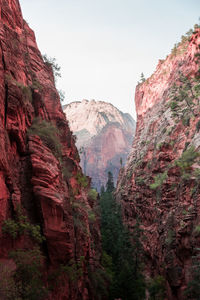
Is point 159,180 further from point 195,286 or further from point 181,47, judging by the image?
point 181,47

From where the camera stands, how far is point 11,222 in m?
10.9

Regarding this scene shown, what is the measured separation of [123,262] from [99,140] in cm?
9757

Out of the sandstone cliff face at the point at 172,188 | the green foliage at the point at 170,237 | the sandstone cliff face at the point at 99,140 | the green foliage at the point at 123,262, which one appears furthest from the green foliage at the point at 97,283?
the sandstone cliff face at the point at 99,140

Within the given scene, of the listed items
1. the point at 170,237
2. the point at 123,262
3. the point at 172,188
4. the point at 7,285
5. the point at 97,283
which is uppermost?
the point at 172,188

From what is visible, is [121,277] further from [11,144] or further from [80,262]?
[11,144]

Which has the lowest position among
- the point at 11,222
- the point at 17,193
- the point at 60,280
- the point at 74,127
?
the point at 60,280

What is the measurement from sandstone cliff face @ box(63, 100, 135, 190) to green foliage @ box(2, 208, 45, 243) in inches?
3308

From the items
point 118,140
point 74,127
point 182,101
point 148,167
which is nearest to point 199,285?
point 148,167

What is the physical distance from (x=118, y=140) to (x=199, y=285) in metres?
106

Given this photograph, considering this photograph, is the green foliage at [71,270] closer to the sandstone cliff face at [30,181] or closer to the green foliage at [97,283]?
the sandstone cliff face at [30,181]

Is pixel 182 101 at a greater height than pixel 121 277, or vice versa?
pixel 182 101

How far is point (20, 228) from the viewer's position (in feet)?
37.8

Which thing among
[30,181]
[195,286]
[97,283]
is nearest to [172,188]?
[195,286]

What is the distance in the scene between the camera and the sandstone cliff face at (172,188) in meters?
23.0
